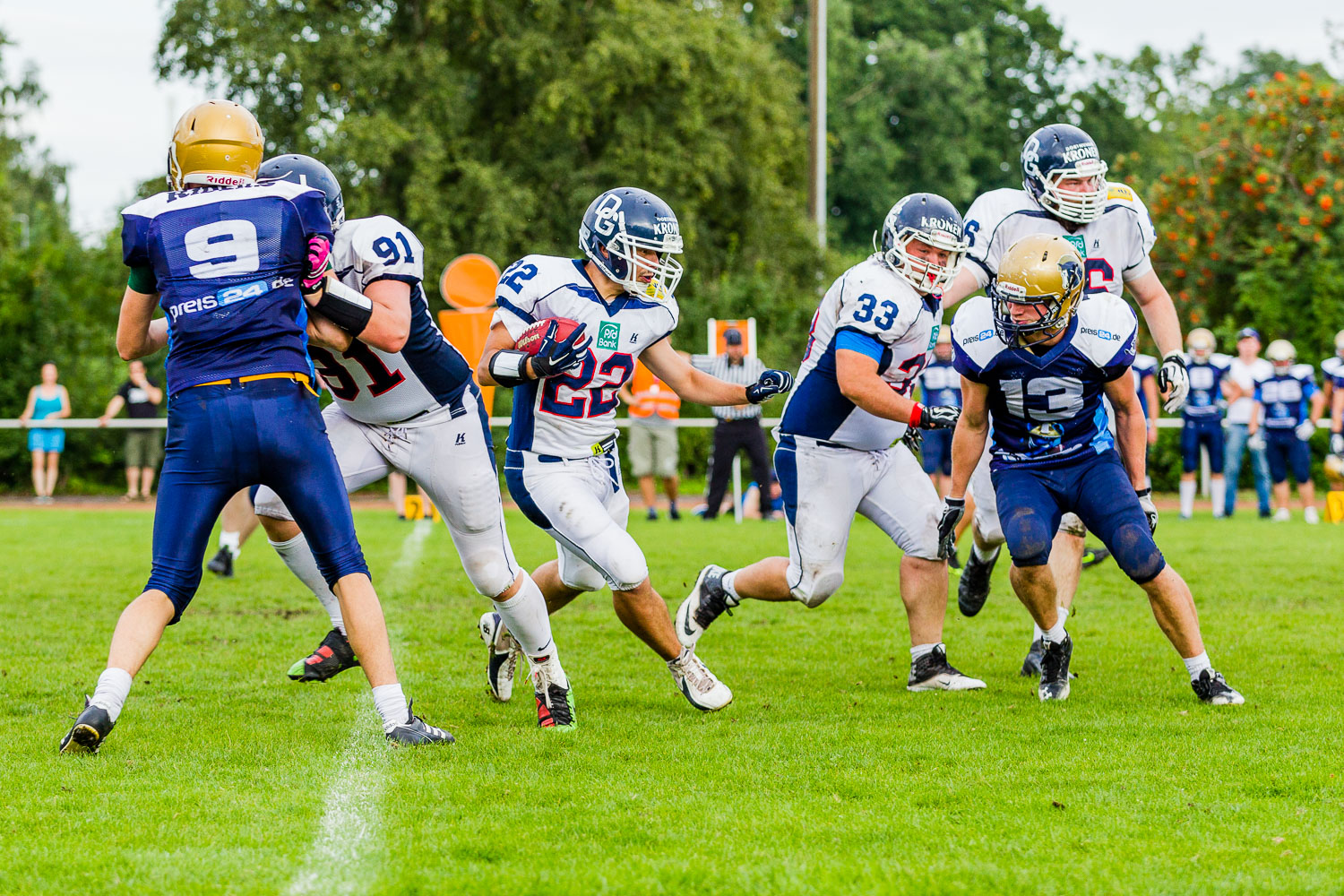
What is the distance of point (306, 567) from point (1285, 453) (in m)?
12.5

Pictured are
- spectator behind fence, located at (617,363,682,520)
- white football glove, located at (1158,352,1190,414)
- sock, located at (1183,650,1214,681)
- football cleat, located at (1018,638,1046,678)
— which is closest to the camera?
sock, located at (1183,650,1214,681)

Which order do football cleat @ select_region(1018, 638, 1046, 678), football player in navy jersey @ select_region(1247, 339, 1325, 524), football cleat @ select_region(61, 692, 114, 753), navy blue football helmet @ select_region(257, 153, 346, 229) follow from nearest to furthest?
1. football cleat @ select_region(61, 692, 114, 753)
2. navy blue football helmet @ select_region(257, 153, 346, 229)
3. football cleat @ select_region(1018, 638, 1046, 678)
4. football player in navy jersey @ select_region(1247, 339, 1325, 524)

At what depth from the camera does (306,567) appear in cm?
566

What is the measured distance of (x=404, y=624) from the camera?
7684 millimetres

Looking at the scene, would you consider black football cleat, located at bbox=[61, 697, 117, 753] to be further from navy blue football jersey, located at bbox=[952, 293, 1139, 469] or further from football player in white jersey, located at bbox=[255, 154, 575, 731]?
navy blue football jersey, located at bbox=[952, 293, 1139, 469]

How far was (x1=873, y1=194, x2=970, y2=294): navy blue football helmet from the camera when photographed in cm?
547

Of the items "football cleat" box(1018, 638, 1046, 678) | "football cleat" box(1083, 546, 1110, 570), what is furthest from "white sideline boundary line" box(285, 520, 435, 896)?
"football cleat" box(1083, 546, 1110, 570)

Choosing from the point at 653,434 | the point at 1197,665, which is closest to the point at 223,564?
the point at 1197,665

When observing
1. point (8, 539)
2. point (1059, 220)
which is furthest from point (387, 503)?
point (1059, 220)

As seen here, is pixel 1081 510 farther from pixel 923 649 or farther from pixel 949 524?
pixel 923 649

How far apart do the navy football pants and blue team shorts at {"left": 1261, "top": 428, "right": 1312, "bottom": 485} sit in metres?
12.9

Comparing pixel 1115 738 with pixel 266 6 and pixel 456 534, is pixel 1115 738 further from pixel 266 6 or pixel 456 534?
pixel 266 6

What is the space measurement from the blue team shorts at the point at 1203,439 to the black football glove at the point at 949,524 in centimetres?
1078

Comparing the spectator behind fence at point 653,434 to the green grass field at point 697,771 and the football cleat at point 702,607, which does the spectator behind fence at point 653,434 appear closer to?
the green grass field at point 697,771
